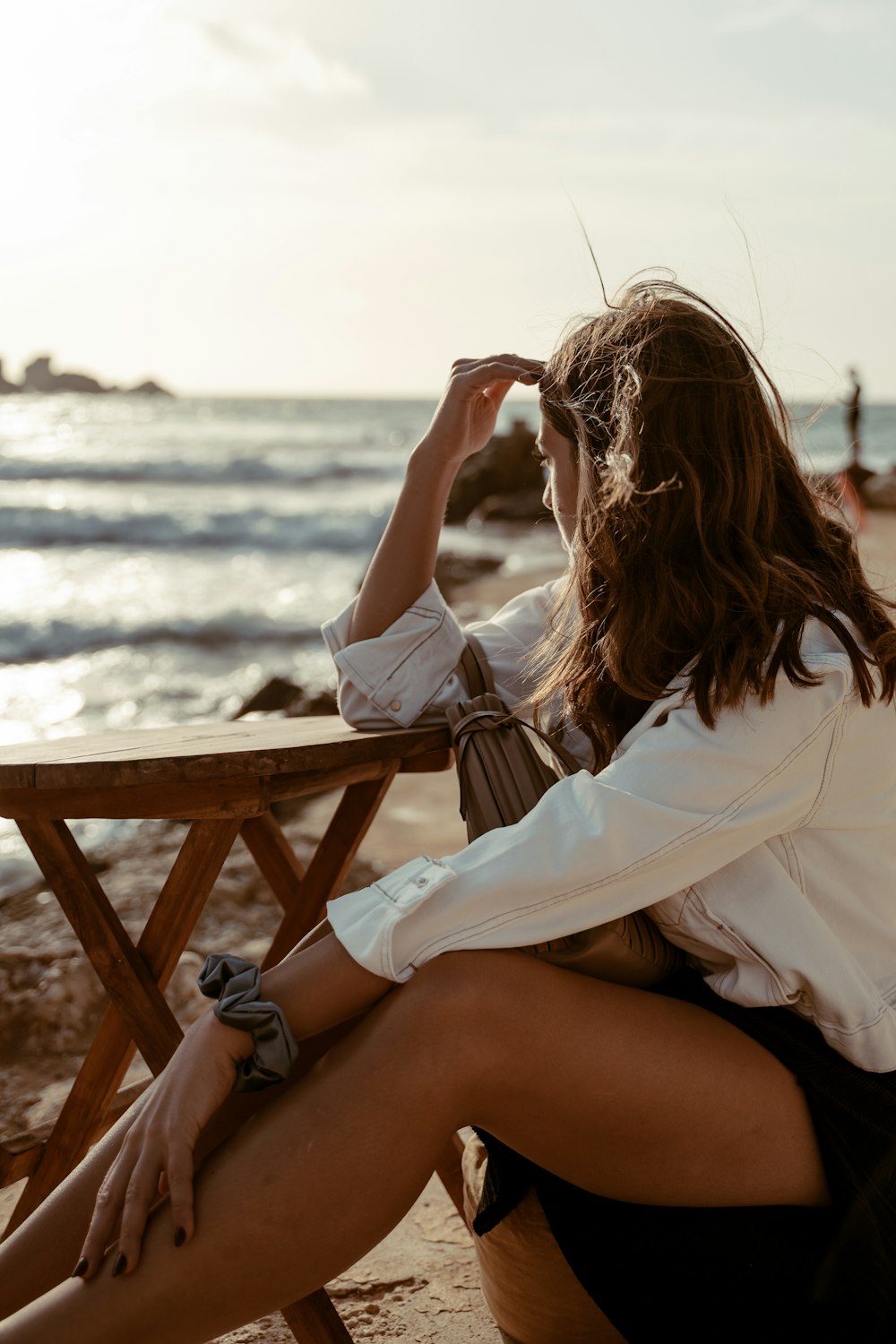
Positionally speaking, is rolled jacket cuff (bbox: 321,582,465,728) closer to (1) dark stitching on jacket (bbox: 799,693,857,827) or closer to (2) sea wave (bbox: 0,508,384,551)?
(1) dark stitching on jacket (bbox: 799,693,857,827)

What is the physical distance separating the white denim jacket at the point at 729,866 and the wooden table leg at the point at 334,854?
2.21 ft

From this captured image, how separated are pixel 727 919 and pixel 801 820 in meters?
0.16

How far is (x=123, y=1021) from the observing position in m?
1.91

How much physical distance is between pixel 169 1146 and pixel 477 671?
1074 millimetres

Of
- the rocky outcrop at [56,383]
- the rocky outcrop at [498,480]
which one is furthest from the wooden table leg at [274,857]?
the rocky outcrop at [56,383]

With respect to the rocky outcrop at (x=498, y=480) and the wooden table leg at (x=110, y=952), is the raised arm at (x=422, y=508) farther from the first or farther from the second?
the rocky outcrop at (x=498, y=480)

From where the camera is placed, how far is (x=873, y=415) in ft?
205

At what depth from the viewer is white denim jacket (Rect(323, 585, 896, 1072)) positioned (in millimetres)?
1466

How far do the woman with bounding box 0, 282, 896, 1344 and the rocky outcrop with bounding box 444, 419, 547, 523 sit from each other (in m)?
18.0

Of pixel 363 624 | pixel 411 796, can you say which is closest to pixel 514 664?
pixel 363 624

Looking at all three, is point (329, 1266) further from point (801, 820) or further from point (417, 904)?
point (801, 820)

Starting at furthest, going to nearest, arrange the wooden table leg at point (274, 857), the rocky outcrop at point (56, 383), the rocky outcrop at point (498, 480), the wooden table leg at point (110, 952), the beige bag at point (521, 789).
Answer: the rocky outcrop at point (56, 383) < the rocky outcrop at point (498, 480) < the wooden table leg at point (274, 857) < the wooden table leg at point (110, 952) < the beige bag at point (521, 789)

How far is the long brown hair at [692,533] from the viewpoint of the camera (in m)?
1.59

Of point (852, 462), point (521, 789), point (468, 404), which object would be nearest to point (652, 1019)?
point (521, 789)
